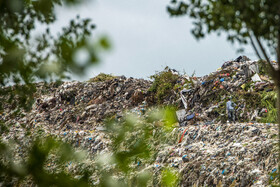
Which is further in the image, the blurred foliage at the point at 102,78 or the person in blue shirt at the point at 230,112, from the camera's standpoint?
the blurred foliage at the point at 102,78

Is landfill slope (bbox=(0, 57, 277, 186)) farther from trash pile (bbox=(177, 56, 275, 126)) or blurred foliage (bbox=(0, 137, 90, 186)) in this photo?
blurred foliage (bbox=(0, 137, 90, 186))

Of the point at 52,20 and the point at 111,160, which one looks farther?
the point at 52,20

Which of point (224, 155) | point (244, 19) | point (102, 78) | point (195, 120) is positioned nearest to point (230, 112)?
point (195, 120)

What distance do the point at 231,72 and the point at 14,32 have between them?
7.31m

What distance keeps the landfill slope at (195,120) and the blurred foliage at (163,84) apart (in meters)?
0.13

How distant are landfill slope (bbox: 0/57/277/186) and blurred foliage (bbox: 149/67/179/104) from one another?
0.13 metres

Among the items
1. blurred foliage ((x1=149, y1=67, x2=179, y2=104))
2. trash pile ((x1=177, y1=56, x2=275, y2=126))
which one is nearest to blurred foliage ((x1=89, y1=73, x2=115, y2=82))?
blurred foliage ((x1=149, y1=67, x2=179, y2=104))

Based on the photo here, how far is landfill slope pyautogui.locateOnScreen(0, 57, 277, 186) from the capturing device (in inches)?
172

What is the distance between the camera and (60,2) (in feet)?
5.46

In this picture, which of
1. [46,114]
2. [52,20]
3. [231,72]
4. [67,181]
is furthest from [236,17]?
[46,114]

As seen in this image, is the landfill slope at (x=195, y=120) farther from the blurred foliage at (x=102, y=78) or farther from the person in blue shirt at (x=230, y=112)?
the blurred foliage at (x=102, y=78)

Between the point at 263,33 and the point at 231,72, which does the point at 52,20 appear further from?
the point at 231,72

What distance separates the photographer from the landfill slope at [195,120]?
4375 millimetres

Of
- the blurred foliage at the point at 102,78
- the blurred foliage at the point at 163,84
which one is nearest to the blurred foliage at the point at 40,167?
the blurred foliage at the point at 163,84
